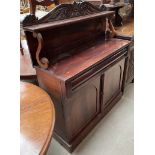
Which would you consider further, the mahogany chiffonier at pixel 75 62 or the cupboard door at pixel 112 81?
the cupboard door at pixel 112 81

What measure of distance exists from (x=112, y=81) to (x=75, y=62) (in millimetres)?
699

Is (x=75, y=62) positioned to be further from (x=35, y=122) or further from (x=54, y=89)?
(x=35, y=122)

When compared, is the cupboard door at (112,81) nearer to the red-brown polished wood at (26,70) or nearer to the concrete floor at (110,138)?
the concrete floor at (110,138)

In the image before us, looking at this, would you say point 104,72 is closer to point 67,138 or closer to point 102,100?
point 102,100

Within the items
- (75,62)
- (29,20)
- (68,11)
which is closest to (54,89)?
(75,62)

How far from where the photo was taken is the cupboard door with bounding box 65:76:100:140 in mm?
1370

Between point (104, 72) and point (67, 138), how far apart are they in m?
0.73


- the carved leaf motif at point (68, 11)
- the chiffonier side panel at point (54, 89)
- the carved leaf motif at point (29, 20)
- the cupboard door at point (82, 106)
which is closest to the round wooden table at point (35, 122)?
the chiffonier side panel at point (54, 89)

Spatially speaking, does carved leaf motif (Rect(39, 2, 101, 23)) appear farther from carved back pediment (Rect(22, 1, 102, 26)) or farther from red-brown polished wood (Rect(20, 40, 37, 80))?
red-brown polished wood (Rect(20, 40, 37, 80))

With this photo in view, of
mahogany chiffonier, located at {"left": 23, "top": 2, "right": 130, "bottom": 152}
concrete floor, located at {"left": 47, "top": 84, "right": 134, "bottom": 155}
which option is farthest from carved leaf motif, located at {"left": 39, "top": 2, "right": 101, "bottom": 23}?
concrete floor, located at {"left": 47, "top": 84, "right": 134, "bottom": 155}

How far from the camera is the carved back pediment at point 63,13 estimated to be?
3.95 ft

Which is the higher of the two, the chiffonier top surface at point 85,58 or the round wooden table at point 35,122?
A: the chiffonier top surface at point 85,58

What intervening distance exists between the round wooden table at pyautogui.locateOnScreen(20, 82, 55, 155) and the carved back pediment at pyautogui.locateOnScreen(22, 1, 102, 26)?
1.71 feet
